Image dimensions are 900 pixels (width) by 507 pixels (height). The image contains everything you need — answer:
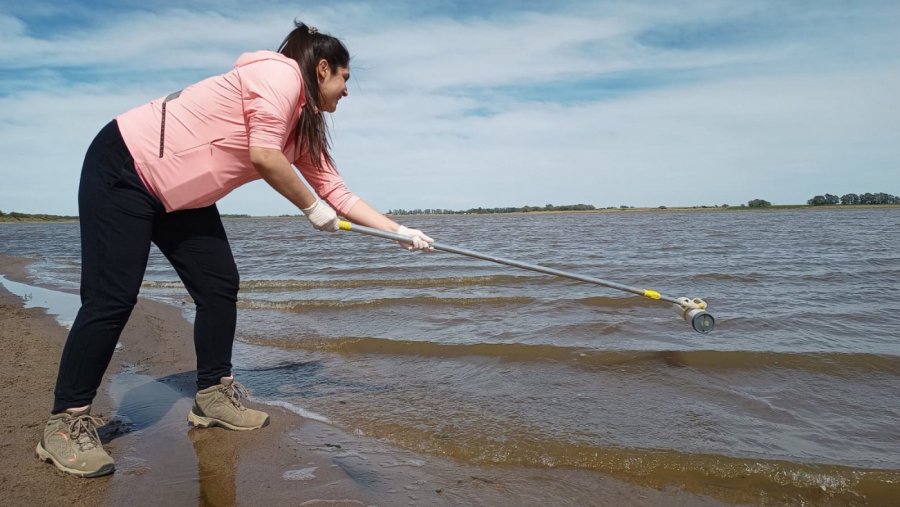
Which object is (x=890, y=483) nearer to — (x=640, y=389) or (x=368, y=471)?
(x=640, y=389)

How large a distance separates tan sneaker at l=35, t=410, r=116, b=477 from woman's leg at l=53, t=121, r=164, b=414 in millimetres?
188

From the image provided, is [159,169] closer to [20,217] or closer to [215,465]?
[215,465]

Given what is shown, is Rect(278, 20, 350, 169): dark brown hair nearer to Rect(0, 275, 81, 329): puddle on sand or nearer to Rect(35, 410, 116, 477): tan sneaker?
Rect(35, 410, 116, 477): tan sneaker

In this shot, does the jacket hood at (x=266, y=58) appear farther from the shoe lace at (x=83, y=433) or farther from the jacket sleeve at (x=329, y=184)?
the shoe lace at (x=83, y=433)

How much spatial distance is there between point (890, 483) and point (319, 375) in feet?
12.1

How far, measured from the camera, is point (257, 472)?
271cm

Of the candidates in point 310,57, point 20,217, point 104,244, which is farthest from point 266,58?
point 20,217

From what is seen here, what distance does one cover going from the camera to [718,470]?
2.85 m

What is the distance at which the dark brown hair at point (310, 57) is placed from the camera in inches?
106

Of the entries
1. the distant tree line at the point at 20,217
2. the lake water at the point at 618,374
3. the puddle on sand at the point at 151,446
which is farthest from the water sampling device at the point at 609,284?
the distant tree line at the point at 20,217

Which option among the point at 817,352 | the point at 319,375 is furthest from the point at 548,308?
the point at 319,375

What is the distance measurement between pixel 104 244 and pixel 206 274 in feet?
1.85

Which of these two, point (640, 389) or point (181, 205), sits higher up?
point (181, 205)

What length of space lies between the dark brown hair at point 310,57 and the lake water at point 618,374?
175 centimetres
